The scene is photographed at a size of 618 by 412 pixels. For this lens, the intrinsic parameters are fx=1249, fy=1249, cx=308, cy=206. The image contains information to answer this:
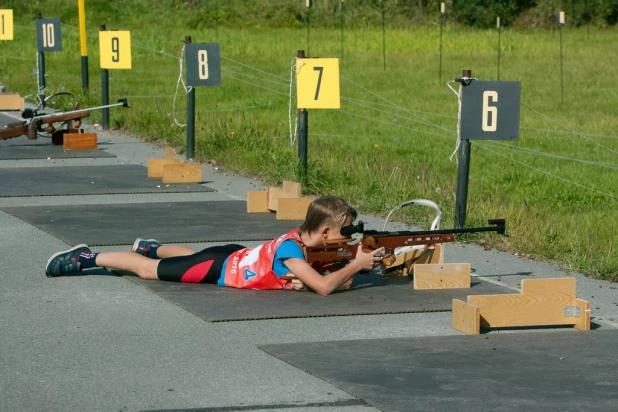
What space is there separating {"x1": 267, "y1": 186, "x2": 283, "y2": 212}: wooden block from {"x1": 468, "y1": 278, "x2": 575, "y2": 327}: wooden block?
5.00 m

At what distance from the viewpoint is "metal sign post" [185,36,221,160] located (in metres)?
16.9

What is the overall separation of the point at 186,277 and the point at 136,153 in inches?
363

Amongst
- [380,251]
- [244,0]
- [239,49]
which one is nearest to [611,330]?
[380,251]

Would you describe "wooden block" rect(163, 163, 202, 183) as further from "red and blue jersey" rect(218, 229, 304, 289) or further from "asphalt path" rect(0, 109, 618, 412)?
"red and blue jersey" rect(218, 229, 304, 289)

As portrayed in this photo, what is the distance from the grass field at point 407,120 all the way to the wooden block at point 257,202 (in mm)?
1022

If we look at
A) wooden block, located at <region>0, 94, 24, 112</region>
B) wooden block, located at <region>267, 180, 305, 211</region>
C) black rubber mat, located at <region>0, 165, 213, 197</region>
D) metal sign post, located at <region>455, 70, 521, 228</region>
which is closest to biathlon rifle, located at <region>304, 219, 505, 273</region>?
metal sign post, located at <region>455, 70, 521, 228</region>

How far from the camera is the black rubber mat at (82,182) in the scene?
14215mm

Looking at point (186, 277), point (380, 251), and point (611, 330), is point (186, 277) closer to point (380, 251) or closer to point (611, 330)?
point (380, 251)

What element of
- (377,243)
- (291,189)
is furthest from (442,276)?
(291,189)

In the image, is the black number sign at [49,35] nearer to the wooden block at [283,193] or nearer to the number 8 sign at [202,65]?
the number 8 sign at [202,65]

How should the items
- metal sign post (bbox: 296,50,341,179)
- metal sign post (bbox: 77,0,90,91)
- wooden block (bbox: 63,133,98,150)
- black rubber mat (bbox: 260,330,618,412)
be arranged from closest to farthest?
black rubber mat (bbox: 260,330,618,412) → metal sign post (bbox: 296,50,341,179) → wooden block (bbox: 63,133,98,150) → metal sign post (bbox: 77,0,90,91)

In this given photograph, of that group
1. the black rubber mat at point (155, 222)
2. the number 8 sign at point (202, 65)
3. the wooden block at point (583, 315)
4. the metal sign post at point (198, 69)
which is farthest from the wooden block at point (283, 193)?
the wooden block at point (583, 315)

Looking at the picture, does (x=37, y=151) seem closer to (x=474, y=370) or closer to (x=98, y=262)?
(x=98, y=262)

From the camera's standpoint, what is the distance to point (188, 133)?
17.0 meters
